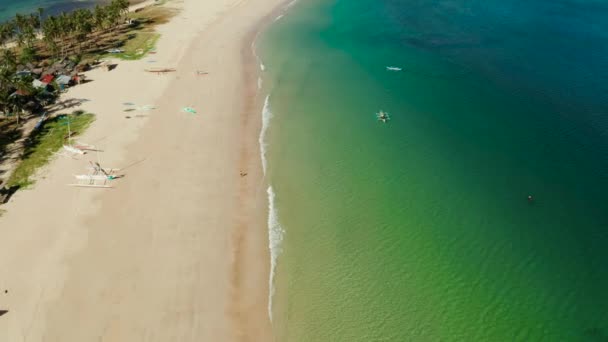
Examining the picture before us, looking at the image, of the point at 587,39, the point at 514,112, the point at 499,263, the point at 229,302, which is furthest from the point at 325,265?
the point at 587,39

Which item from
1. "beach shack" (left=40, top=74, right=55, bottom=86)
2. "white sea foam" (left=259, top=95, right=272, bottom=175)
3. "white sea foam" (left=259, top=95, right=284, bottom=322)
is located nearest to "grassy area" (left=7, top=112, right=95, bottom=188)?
"beach shack" (left=40, top=74, right=55, bottom=86)

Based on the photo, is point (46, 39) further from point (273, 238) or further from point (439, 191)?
point (439, 191)

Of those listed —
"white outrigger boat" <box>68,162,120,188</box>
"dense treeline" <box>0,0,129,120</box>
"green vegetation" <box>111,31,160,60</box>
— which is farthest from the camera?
"green vegetation" <box>111,31,160,60</box>

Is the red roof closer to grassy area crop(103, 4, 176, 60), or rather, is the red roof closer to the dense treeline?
the dense treeline

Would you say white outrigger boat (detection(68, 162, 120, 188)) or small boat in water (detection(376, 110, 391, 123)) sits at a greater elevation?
white outrigger boat (detection(68, 162, 120, 188))

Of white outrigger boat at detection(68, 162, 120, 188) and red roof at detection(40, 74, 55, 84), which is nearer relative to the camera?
white outrigger boat at detection(68, 162, 120, 188)

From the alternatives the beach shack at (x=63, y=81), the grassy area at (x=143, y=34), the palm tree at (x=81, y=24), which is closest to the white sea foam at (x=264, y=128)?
the grassy area at (x=143, y=34)

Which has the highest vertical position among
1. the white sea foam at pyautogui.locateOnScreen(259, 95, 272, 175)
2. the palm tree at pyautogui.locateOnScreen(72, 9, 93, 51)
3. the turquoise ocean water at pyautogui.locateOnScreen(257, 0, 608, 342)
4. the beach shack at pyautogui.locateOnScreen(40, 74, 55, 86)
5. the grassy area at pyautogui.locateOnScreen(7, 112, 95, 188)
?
the palm tree at pyautogui.locateOnScreen(72, 9, 93, 51)
